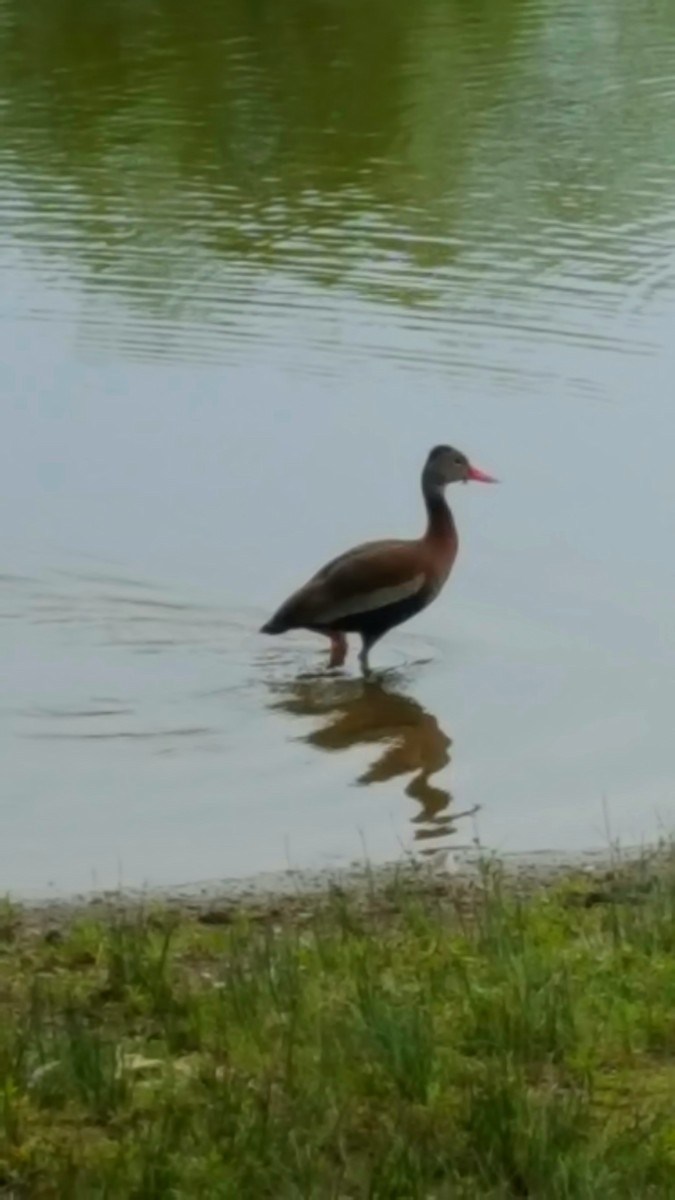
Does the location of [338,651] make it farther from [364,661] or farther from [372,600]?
[372,600]

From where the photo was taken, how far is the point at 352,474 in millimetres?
14094

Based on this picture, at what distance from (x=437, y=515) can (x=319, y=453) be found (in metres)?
2.32

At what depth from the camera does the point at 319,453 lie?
567 inches

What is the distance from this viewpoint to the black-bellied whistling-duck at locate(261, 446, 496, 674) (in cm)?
1153

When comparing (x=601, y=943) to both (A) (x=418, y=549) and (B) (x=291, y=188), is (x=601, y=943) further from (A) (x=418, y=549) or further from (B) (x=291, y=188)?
(B) (x=291, y=188)

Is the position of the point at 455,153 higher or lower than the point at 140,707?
higher

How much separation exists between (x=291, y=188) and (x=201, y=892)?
45.2 feet

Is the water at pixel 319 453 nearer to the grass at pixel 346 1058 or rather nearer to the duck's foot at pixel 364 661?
the duck's foot at pixel 364 661

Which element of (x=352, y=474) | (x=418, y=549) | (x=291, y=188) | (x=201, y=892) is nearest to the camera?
(x=201, y=892)

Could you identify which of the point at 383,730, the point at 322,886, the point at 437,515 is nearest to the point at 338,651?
the point at 437,515

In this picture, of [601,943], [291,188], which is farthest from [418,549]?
[291,188]

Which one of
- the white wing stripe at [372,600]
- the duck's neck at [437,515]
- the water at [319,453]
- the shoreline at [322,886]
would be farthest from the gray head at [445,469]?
the shoreline at [322,886]

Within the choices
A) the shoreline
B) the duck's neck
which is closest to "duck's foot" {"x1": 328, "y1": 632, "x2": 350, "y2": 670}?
the duck's neck

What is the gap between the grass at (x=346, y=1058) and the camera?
5.11 metres
